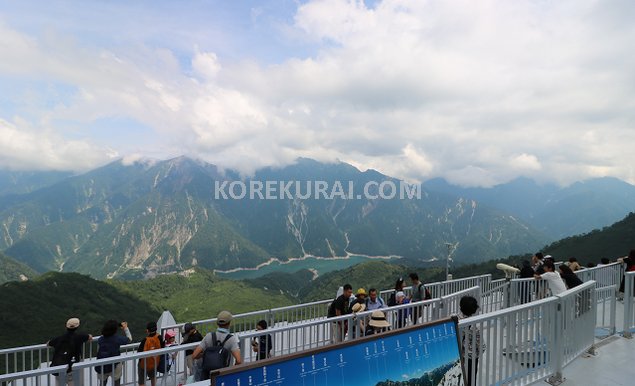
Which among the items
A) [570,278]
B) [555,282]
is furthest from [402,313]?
[570,278]

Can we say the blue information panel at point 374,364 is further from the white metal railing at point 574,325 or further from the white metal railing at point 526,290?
the white metal railing at point 526,290

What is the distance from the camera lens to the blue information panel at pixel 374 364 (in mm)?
2334

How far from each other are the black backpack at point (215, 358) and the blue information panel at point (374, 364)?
8.44ft

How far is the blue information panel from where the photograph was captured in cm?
233

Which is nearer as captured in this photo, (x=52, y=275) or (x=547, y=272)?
(x=547, y=272)

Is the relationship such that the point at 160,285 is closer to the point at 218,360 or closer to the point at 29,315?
the point at 29,315

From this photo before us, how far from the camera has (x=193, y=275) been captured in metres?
141

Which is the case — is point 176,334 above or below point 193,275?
above

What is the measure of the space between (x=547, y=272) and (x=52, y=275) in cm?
10474

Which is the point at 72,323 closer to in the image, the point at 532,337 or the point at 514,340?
the point at 514,340

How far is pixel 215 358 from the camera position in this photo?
4.66 m

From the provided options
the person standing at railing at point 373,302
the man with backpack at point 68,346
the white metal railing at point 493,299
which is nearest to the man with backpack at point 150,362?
the man with backpack at point 68,346

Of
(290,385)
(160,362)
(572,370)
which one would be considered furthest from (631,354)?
(160,362)

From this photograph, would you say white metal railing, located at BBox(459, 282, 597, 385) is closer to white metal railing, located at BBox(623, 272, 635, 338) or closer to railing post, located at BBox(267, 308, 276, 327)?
white metal railing, located at BBox(623, 272, 635, 338)
